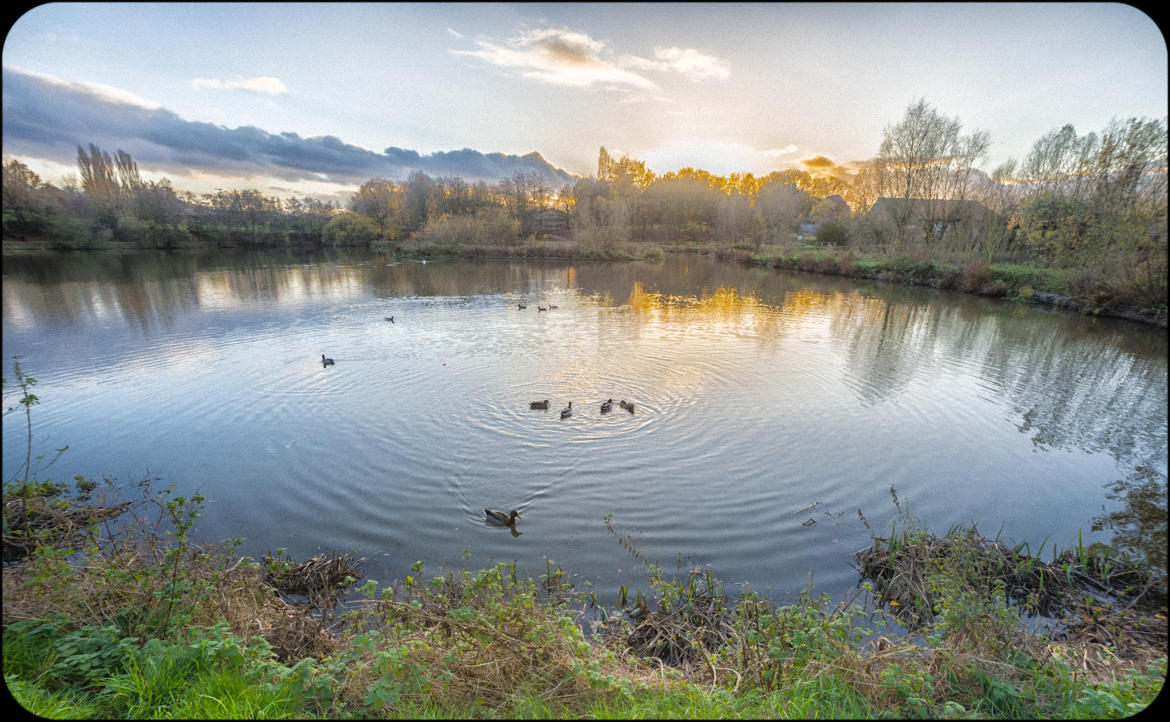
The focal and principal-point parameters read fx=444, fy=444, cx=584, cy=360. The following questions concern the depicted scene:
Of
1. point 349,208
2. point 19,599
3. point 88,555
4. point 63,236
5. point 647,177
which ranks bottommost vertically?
point 88,555

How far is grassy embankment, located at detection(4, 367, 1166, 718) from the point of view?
9.22 feet

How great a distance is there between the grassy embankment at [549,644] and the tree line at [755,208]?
299cm

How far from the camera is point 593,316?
19.7 metres

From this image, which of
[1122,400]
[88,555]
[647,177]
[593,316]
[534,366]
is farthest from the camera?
[647,177]

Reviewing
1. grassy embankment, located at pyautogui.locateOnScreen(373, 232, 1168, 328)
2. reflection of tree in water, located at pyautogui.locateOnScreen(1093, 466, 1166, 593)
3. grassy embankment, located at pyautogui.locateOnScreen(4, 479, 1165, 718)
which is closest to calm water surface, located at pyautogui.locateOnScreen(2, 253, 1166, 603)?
reflection of tree in water, located at pyautogui.locateOnScreen(1093, 466, 1166, 593)

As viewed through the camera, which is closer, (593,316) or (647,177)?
(593,316)

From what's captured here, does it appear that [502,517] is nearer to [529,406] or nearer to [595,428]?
[595,428]

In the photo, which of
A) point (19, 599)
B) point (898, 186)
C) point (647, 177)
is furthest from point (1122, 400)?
point (647, 177)

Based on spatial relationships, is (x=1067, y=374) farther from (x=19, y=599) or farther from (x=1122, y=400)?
(x=19, y=599)

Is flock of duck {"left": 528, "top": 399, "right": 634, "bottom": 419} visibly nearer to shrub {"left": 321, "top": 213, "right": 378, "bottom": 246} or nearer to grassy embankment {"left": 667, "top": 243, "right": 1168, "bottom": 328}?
grassy embankment {"left": 667, "top": 243, "right": 1168, "bottom": 328}

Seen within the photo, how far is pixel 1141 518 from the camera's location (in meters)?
6.34

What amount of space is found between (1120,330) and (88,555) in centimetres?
2980

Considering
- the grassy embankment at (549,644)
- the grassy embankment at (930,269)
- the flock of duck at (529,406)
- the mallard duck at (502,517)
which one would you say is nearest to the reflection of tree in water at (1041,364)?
the grassy embankment at (930,269)

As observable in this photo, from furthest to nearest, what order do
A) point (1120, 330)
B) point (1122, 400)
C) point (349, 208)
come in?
point (349, 208) → point (1120, 330) → point (1122, 400)
